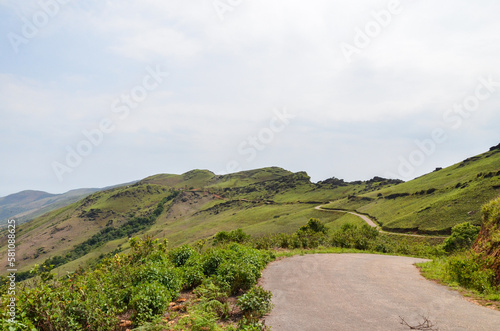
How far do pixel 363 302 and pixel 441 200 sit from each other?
93.5 metres

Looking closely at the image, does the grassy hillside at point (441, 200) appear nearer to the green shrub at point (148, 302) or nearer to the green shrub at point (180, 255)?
the green shrub at point (180, 255)

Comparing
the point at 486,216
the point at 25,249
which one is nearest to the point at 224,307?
the point at 486,216

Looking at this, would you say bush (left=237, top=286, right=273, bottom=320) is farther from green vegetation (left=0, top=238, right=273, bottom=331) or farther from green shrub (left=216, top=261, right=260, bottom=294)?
green shrub (left=216, top=261, right=260, bottom=294)

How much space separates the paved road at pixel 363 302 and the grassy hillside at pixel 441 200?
7158 centimetres

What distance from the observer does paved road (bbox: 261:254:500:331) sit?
809 centimetres

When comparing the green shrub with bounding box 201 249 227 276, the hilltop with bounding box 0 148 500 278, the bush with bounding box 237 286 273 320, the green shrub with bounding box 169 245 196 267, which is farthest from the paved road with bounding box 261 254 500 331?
the hilltop with bounding box 0 148 500 278

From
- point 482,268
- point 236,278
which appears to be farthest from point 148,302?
point 482,268

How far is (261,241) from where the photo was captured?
82.8ft

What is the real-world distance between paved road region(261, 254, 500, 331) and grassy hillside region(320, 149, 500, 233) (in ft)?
235

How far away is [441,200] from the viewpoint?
85500 millimetres

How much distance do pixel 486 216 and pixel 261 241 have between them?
16070 mm

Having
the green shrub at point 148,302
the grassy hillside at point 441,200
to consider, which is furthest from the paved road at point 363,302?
the grassy hillside at point 441,200

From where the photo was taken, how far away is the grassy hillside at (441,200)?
7425 cm

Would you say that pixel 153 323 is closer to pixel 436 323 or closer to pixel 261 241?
pixel 436 323
